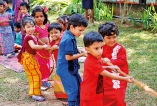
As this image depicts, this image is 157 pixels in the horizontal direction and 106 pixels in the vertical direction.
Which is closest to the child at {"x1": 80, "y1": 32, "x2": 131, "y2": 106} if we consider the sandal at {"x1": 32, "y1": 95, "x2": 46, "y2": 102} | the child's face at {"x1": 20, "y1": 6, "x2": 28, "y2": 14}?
the sandal at {"x1": 32, "y1": 95, "x2": 46, "y2": 102}

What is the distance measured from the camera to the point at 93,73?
2.94 m

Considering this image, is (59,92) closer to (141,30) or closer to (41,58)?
(41,58)

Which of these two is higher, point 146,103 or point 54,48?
point 54,48

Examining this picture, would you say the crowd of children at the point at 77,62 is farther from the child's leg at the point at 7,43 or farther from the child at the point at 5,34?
the child's leg at the point at 7,43

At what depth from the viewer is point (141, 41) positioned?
717cm

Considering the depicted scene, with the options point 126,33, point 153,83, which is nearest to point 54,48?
point 153,83

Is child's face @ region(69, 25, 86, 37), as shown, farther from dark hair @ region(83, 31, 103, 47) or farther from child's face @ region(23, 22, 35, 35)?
child's face @ region(23, 22, 35, 35)

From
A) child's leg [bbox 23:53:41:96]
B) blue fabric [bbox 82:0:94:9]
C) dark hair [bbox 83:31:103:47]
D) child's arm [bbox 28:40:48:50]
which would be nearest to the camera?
dark hair [bbox 83:31:103:47]

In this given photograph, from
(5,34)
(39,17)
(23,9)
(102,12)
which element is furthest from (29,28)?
(102,12)

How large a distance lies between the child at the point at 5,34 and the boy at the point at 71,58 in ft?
10.7

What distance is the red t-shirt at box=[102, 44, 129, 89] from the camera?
11.0 feet

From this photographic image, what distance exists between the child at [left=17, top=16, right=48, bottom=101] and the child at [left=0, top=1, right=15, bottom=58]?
2.38 m

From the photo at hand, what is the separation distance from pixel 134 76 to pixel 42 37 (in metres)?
1.60

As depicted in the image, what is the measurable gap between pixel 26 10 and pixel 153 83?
292cm
